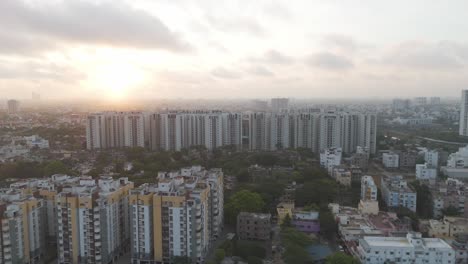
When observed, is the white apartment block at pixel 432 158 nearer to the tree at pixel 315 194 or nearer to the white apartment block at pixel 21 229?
the tree at pixel 315 194

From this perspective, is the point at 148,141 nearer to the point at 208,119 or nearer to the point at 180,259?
the point at 208,119

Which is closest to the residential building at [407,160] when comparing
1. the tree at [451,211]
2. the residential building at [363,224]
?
the tree at [451,211]

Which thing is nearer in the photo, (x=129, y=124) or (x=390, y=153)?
(x=390, y=153)

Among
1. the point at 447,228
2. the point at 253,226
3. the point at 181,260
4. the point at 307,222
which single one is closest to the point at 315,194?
the point at 307,222

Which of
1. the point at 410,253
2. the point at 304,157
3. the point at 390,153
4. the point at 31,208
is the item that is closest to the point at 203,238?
the point at 31,208

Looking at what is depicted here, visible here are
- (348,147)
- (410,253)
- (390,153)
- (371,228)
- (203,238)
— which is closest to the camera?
(410,253)

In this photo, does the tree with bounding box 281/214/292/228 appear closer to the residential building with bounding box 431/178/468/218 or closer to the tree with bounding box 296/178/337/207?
the tree with bounding box 296/178/337/207
